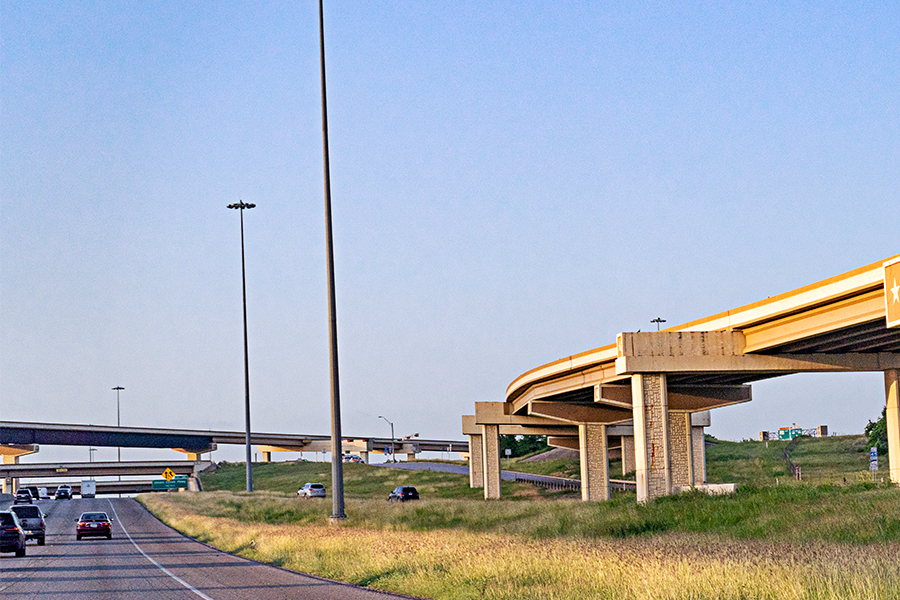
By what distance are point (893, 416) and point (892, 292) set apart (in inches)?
612

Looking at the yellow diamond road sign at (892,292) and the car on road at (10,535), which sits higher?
the yellow diamond road sign at (892,292)

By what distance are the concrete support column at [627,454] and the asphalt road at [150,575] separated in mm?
52217

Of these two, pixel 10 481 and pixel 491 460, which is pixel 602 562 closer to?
pixel 491 460

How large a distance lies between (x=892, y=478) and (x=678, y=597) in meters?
30.2

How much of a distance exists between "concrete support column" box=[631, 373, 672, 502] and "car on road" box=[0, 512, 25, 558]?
76.2ft

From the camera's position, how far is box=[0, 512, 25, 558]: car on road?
117ft

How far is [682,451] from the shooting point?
2089 inches

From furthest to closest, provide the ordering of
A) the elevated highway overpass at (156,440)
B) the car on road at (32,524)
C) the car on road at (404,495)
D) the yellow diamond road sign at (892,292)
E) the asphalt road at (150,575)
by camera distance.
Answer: the elevated highway overpass at (156,440)
the car on road at (404,495)
the car on road at (32,524)
the yellow diamond road sign at (892,292)
the asphalt road at (150,575)

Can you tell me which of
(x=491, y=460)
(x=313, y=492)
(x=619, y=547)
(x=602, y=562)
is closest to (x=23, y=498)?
(x=313, y=492)

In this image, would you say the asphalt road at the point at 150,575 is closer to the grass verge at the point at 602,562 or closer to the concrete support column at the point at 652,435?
the grass verge at the point at 602,562

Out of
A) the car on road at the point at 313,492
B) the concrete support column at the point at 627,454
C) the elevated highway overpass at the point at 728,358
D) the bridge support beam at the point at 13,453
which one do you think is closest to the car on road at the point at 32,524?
the elevated highway overpass at the point at 728,358

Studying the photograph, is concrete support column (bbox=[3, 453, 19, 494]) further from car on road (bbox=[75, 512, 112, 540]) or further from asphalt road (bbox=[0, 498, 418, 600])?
asphalt road (bbox=[0, 498, 418, 600])

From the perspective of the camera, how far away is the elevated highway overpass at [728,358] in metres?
33.3

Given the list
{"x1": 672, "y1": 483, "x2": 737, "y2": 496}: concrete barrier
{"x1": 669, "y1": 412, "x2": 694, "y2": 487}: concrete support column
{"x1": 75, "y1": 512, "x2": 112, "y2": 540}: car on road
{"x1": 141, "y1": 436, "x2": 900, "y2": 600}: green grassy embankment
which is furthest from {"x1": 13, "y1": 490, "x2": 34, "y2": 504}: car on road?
{"x1": 672, "y1": 483, "x2": 737, "y2": 496}: concrete barrier
